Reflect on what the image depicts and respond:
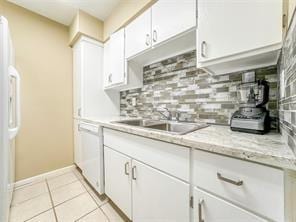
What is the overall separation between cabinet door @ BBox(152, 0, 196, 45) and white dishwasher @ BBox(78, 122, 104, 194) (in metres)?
1.14

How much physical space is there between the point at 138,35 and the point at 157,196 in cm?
151

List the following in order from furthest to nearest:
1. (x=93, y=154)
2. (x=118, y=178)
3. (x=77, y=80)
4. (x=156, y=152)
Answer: (x=77, y=80) < (x=93, y=154) < (x=118, y=178) < (x=156, y=152)

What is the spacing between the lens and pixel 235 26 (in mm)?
840

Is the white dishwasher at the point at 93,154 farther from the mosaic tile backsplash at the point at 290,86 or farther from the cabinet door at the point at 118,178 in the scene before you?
the mosaic tile backsplash at the point at 290,86

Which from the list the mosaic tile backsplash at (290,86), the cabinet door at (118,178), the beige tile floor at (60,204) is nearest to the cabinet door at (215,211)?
the mosaic tile backsplash at (290,86)

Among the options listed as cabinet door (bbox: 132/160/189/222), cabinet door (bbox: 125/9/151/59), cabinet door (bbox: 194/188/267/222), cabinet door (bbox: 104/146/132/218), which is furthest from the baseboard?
cabinet door (bbox: 194/188/267/222)

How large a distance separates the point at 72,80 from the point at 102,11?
1.16 metres

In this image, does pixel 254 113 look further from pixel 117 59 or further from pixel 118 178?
pixel 117 59

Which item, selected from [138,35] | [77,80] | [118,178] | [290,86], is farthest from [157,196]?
[77,80]

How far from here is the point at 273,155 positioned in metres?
0.49

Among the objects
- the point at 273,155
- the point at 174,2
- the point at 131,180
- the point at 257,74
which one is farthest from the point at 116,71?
the point at 273,155

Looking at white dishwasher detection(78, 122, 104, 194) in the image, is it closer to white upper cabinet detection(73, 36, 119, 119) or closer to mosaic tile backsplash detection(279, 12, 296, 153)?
white upper cabinet detection(73, 36, 119, 119)

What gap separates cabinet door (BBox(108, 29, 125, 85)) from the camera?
5.91ft

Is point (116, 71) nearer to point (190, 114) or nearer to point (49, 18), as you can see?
point (190, 114)
